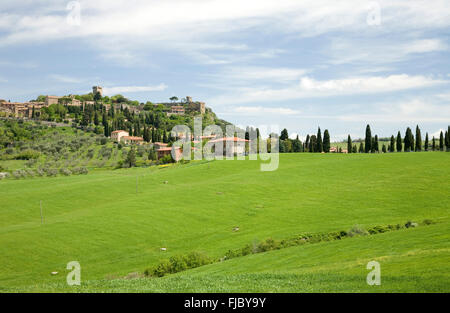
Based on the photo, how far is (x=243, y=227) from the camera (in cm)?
4506

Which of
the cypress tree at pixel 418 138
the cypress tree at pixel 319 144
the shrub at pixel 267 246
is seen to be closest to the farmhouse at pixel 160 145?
the cypress tree at pixel 319 144

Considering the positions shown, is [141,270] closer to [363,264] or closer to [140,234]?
[140,234]

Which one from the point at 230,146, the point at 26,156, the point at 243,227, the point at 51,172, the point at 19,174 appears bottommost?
the point at 243,227

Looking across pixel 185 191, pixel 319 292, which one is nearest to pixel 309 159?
pixel 185 191

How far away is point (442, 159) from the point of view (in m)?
77.1

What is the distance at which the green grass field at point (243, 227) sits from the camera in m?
17.5

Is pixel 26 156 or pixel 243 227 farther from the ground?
pixel 26 156

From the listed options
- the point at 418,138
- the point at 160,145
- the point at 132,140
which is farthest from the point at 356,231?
the point at 132,140

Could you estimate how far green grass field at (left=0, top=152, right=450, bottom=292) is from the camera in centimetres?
1753

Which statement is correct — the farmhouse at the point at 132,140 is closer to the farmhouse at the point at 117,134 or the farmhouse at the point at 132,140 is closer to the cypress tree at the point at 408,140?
the farmhouse at the point at 117,134

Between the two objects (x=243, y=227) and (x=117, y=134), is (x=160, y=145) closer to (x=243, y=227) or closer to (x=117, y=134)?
(x=117, y=134)

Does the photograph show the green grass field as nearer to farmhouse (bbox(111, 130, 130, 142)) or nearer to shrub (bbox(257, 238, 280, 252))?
shrub (bbox(257, 238, 280, 252))

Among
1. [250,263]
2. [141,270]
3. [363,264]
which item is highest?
[363,264]
